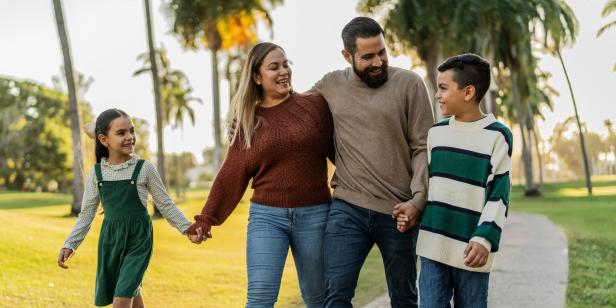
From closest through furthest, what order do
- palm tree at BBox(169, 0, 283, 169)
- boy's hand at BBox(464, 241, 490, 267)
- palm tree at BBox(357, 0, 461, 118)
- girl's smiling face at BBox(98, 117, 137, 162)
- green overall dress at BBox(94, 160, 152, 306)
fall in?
→ boy's hand at BBox(464, 241, 490, 267)
girl's smiling face at BBox(98, 117, 137, 162)
green overall dress at BBox(94, 160, 152, 306)
palm tree at BBox(169, 0, 283, 169)
palm tree at BBox(357, 0, 461, 118)

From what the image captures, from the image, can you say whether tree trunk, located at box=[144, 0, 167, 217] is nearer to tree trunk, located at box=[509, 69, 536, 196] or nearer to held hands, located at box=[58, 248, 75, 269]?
tree trunk, located at box=[509, 69, 536, 196]

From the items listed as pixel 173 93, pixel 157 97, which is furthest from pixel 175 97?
pixel 157 97

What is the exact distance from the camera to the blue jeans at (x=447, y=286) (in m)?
4.39

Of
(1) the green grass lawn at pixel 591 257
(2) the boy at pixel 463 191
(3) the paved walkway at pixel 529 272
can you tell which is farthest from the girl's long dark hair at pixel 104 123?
(1) the green grass lawn at pixel 591 257

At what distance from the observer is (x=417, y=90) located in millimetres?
4688

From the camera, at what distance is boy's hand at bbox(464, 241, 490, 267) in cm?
420

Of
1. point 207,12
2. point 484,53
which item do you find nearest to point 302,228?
point 207,12

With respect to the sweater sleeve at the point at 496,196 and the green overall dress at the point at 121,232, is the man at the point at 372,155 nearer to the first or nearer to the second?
the sweater sleeve at the point at 496,196

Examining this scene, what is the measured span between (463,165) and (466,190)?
127mm

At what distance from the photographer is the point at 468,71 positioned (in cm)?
437

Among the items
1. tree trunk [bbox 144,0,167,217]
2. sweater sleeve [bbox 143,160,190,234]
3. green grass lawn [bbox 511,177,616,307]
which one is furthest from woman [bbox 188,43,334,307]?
tree trunk [bbox 144,0,167,217]

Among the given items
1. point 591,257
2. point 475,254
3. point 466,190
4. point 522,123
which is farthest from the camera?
point 522,123

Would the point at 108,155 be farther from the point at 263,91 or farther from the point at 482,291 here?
the point at 482,291

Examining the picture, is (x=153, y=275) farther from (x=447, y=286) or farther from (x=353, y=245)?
(x=447, y=286)
